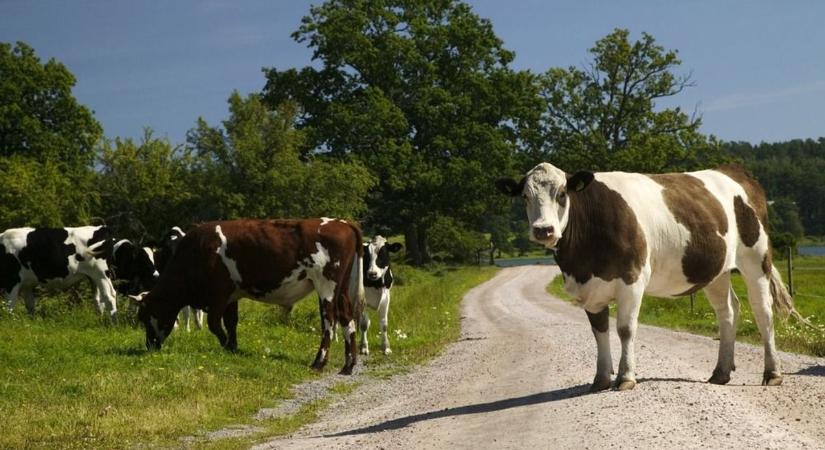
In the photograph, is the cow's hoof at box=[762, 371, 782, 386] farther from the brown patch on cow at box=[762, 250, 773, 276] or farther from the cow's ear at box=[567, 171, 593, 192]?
the cow's ear at box=[567, 171, 593, 192]

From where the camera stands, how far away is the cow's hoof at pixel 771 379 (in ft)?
38.6

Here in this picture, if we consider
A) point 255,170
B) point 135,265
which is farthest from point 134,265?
point 255,170

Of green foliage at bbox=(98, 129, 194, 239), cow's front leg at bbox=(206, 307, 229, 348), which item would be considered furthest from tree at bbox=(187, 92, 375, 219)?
cow's front leg at bbox=(206, 307, 229, 348)

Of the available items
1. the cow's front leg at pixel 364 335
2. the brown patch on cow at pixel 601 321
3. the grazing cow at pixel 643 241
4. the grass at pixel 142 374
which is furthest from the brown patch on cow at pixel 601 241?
the cow's front leg at pixel 364 335

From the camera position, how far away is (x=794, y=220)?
172 m

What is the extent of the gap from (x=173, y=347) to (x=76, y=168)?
46.1 m

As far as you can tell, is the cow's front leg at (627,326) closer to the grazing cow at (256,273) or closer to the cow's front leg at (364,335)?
the grazing cow at (256,273)

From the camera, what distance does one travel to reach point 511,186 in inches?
442

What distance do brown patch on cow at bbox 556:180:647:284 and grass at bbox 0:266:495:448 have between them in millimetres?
4017

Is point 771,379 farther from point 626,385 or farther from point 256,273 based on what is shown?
point 256,273

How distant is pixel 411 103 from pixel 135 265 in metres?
42.4

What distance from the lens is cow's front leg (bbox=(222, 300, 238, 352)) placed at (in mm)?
17172

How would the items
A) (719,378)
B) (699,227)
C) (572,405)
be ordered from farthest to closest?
1. (719,378)
2. (699,227)
3. (572,405)

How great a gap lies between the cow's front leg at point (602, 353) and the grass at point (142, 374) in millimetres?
3746
